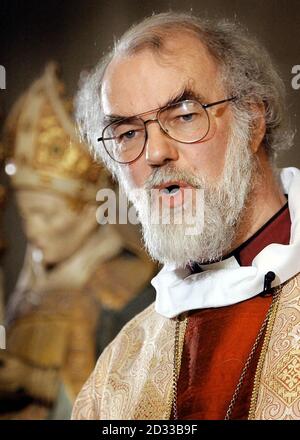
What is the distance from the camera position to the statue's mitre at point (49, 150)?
1.91 metres

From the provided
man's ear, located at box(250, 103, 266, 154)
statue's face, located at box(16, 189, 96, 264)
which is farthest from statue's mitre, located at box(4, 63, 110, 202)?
man's ear, located at box(250, 103, 266, 154)

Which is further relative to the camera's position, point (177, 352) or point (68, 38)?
point (68, 38)

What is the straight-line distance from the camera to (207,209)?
153cm

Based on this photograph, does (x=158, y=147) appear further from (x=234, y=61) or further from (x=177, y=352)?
(x=177, y=352)

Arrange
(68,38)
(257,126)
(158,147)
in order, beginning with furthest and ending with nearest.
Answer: (68,38), (257,126), (158,147)

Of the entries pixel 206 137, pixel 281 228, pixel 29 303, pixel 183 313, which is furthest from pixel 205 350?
pixel 29 303

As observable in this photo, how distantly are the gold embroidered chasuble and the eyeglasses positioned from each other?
392 millimetres

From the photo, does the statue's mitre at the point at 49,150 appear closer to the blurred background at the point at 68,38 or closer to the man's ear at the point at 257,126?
the blurred background at the point at 68,38

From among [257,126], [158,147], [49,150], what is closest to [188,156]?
[158,147]

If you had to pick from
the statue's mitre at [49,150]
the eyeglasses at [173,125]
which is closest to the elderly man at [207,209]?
the eyeglasses at [173,125]

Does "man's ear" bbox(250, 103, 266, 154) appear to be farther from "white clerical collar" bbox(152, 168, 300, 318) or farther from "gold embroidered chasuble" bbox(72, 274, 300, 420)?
"gold embroidered chasuble" bbox(72, 274, 300, 420)

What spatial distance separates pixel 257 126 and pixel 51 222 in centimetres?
67

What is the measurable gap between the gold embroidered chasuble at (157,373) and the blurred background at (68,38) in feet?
0.88
